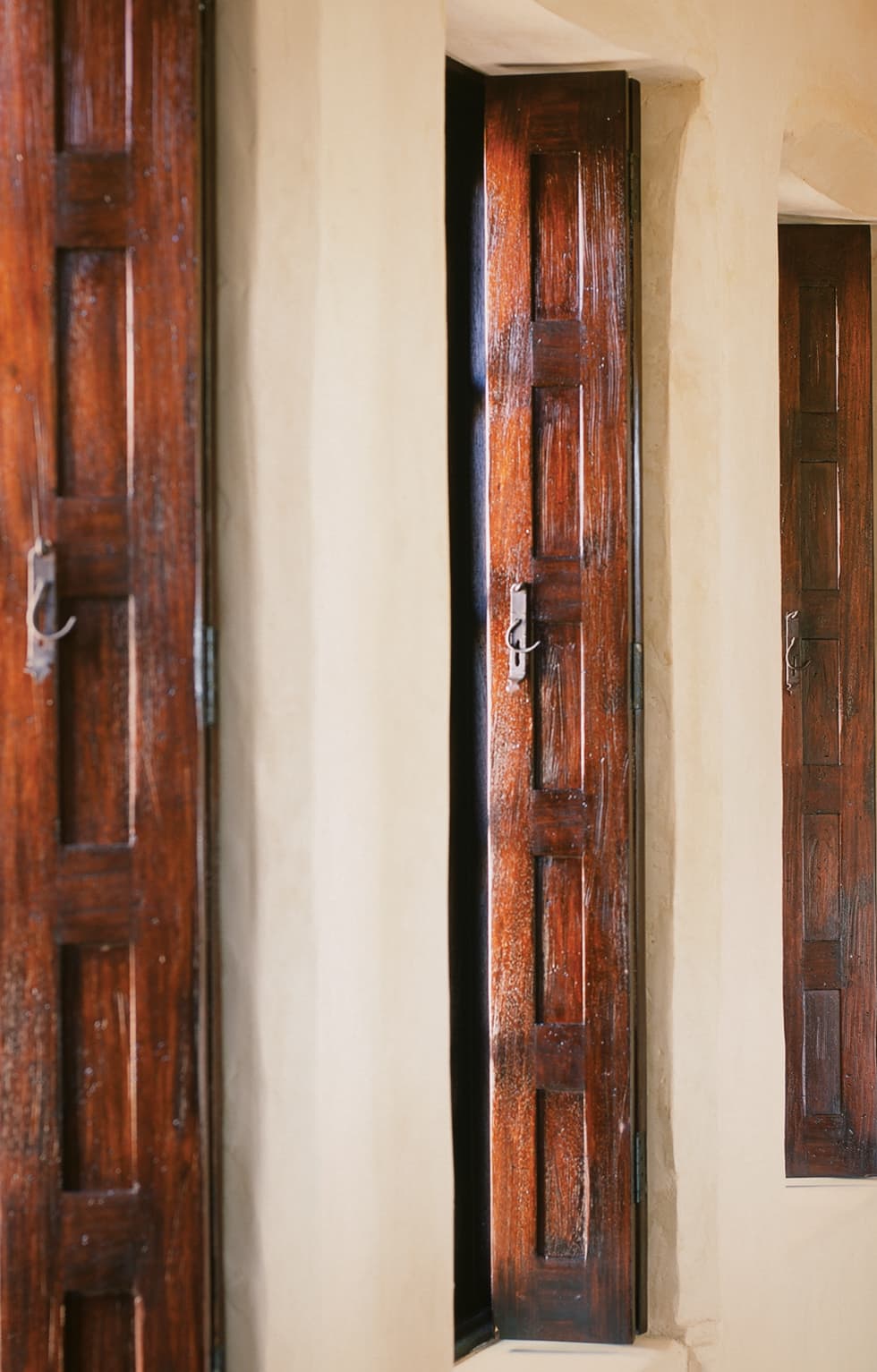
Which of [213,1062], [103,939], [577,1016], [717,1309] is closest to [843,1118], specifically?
[717,1309]

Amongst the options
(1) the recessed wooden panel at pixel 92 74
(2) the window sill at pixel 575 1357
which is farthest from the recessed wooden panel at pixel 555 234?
(2) the window sill at pixel 575 1357

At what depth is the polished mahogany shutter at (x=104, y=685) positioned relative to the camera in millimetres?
1485

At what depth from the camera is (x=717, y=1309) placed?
89.7 inches

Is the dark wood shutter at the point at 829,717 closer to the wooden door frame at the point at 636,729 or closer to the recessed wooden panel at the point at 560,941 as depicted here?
the wooden door frame at the point at 636,729

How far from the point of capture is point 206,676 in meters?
1.58

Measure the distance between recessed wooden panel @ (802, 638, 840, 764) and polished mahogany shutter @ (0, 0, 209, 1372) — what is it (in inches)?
74.9

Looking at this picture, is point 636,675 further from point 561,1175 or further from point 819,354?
point 819,354

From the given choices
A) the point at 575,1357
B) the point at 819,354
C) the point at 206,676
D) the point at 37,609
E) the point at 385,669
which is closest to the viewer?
the point at 37,609

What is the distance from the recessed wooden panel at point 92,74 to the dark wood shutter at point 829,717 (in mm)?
1916

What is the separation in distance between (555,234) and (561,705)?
30.6 inches

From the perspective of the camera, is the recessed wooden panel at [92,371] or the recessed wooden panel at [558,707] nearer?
the recessed wooden panel at [92,371]

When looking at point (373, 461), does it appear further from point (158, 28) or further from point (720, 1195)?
point (720, 1195)

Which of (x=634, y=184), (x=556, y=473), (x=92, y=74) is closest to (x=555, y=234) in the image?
(x=634, y=184)

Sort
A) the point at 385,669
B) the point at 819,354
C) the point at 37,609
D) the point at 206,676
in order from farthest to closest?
1. the point at 819,354
2. the point at 385,669
3. the point at 206,676
4. the point at 37,609
